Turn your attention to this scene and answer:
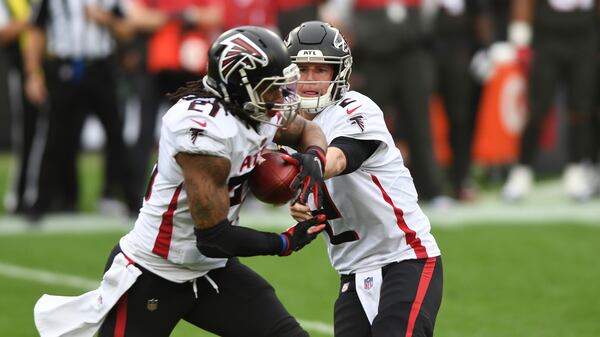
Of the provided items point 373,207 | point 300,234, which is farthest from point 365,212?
point 300,234

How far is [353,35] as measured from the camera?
9648mm

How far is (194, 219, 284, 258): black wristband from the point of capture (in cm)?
377

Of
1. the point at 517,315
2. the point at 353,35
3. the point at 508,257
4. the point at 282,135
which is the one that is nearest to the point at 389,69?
the point at 353,35

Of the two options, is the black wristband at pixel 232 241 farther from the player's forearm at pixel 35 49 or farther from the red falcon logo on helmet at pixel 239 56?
the player's forearm at pixel 35 49

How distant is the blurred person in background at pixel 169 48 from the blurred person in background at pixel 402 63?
3.17 feet

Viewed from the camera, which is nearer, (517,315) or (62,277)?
(517,315)

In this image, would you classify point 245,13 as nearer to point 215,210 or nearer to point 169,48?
point 169,48

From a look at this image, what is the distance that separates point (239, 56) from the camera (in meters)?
3.83

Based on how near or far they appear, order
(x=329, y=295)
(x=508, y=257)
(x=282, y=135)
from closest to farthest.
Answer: (x=282, y=135)
(x=329, y=295)
(x=508, y=257)

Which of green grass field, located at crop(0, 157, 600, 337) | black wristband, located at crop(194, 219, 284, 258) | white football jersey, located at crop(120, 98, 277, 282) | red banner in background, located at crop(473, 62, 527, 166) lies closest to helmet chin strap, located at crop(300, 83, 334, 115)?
white football jersey, located at crop(120, 98, 277, 282)

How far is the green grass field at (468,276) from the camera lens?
19.7ft

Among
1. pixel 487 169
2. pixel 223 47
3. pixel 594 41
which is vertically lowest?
pixel 487 169

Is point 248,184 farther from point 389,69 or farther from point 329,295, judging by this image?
point 389,69

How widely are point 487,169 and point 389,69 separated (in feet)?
10.9
